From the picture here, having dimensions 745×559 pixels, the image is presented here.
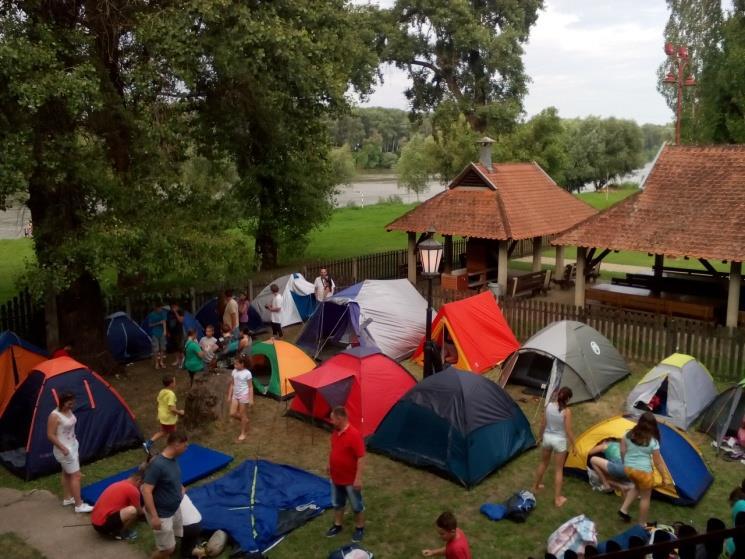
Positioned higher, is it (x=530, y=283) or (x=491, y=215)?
(x=491, y=215)

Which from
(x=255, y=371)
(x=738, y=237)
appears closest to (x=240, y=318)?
(x=255, y=371)

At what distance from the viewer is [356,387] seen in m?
10.8

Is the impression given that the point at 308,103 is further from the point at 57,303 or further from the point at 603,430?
the point at 603,430

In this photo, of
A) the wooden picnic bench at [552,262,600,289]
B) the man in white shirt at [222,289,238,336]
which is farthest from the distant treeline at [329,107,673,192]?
the wooden picnic bench at [552,262,600,289]

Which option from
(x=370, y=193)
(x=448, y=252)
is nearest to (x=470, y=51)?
(x=448, y=252)

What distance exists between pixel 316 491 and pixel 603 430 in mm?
3904

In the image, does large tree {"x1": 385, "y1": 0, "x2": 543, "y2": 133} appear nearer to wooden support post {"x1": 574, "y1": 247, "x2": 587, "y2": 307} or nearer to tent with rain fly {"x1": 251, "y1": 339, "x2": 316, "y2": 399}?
wooden support post {"x1": 574, "y1": 247, "x2": 587, "y2": 307}

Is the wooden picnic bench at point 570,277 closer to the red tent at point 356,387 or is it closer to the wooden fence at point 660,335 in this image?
the wooden fence at point 660,335

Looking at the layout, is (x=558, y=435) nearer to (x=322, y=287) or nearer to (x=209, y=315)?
(x=322, y=287)

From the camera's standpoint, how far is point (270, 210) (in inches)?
906

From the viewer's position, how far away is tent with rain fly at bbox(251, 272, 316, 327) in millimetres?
17391

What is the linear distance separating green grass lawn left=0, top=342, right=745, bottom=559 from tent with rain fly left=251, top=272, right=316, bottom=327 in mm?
5795

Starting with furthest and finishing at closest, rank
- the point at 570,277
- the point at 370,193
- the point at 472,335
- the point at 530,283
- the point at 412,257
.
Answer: the point at 370,193, the point at 570,277, the point at 412,257, the point at 530,283, the point at 472,335

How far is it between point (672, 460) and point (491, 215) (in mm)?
12342
